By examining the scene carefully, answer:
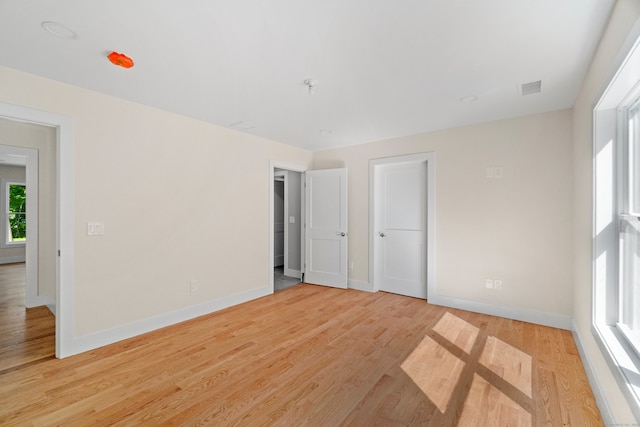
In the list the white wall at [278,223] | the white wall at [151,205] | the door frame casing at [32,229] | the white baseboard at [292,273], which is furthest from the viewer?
the white wall at [278,223]

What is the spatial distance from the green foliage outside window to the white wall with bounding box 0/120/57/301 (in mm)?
5465

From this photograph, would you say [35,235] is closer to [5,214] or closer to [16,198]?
[5,214]

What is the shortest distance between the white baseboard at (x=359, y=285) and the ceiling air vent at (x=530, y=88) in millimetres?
3261

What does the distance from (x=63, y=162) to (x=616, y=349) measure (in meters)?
4.37

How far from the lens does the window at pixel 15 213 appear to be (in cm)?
748

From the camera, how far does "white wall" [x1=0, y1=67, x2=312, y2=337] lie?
8.75 ft

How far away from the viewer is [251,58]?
2.14 m

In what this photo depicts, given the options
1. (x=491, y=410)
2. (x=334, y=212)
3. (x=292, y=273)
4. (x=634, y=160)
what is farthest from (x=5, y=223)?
(x=634, y=160)

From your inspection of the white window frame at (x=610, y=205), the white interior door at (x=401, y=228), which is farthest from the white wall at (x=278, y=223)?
the white window frame at (x=610, y=205)

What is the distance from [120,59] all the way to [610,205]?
12.0ft

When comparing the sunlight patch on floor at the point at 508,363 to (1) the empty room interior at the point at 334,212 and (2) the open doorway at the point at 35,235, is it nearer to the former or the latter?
(1) the empty room interior at the point at 334,212

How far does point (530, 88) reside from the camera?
8.71 ft

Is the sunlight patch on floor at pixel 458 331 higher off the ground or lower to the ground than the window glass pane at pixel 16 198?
lower

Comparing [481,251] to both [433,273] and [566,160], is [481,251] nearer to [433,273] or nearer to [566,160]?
[433,273]
